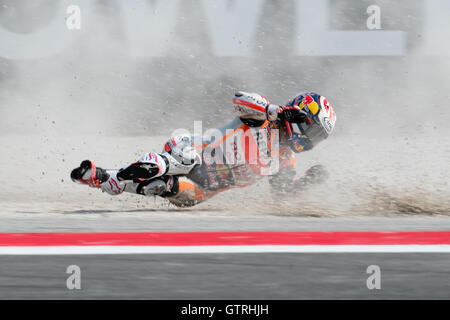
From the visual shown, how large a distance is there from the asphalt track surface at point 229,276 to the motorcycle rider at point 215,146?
1651 mm

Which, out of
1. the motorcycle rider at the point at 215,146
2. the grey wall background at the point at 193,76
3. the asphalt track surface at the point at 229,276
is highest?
the grey wall background at the point at 193,76

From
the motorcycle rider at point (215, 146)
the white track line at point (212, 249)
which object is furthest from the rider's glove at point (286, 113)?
the white track line at point (212, 249)

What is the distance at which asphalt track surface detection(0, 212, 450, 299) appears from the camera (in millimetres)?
3066

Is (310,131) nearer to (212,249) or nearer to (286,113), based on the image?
(286,113)

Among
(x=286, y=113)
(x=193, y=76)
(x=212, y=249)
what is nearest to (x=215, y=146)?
(x=286, y=113)

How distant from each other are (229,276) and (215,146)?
7.70 ft

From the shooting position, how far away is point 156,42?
1097 centimetres

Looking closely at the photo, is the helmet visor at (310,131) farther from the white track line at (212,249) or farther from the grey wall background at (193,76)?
the grey wall background at (193,76)

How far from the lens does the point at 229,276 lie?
331cm

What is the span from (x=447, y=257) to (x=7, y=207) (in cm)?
371

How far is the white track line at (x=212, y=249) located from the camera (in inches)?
148

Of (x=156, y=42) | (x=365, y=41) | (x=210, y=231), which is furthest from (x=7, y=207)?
(x=365, y=41)
